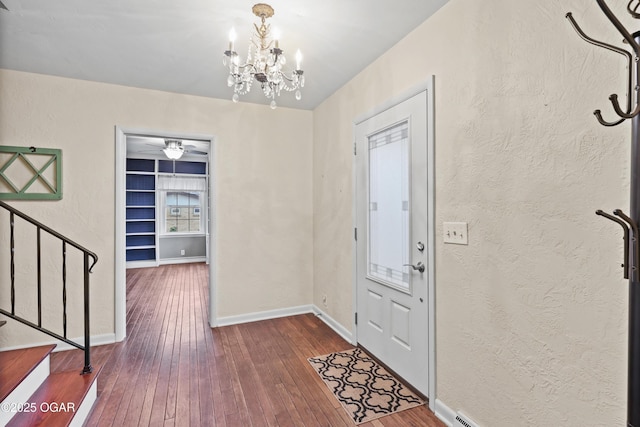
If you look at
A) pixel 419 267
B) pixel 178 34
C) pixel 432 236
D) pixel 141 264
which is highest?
pixel 178 34

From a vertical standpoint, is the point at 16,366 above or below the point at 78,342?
above

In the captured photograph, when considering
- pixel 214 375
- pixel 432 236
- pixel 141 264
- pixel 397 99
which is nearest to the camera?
pixel 432 236

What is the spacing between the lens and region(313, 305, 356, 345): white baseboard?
123 inches

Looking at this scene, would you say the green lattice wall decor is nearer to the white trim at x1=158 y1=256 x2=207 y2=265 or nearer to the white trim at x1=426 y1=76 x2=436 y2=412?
the white trim at x1=426 y1=76 x2=436 y2=412

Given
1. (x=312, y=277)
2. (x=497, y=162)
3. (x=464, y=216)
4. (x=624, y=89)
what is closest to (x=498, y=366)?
(x=464, y=216)

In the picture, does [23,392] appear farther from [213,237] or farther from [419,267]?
[419,267]

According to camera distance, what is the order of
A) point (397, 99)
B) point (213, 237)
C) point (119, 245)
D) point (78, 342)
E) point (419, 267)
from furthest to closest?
point (213, 237) < point (119, 245) < point (78, 342) < point (397, 99) < point (419, 267)

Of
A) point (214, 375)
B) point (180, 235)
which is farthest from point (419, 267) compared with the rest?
point (180, 235)

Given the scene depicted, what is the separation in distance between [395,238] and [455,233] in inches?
24.7

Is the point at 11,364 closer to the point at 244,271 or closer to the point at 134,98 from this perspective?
the point at 244,271

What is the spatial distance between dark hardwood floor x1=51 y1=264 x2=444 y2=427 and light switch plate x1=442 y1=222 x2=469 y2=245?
1.15 metres

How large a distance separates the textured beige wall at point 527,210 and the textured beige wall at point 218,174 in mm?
2076

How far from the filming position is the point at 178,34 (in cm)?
225

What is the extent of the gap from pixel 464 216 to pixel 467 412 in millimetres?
1148
